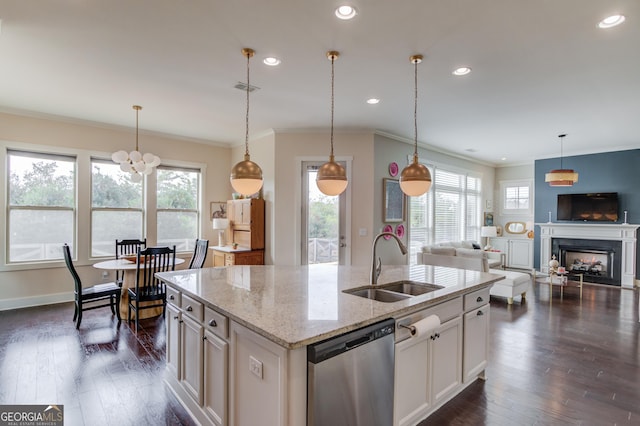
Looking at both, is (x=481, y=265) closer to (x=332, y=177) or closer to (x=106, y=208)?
(x=332, y=177)

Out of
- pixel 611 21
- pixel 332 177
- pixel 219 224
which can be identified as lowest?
pixel 219 224

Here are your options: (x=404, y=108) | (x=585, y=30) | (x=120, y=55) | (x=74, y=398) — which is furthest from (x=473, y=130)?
(x=74, y=398)

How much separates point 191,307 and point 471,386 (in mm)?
2380

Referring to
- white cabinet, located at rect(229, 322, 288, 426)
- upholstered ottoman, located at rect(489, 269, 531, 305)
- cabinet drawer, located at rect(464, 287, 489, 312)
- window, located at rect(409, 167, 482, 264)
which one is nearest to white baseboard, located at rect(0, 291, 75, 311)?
white cabinet, located at rect(229, 322, 288, 426)

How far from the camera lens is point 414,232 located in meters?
6.49

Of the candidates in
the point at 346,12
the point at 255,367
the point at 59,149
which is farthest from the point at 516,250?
the point at 59,149

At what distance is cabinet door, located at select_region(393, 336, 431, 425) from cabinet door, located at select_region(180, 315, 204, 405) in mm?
1258

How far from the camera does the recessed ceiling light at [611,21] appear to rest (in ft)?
7.69

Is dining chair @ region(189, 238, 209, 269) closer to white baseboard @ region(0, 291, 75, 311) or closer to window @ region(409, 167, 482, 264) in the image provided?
white baseboard @ region(0, 291, 75, 311)

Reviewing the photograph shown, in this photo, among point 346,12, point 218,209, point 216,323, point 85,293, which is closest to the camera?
point 216,323

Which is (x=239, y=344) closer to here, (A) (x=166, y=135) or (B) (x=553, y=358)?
(B) (x=553, y=358)

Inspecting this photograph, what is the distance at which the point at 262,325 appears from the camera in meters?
1.58

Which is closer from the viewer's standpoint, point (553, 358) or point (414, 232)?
point (553, 358)

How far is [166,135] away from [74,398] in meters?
4.57
